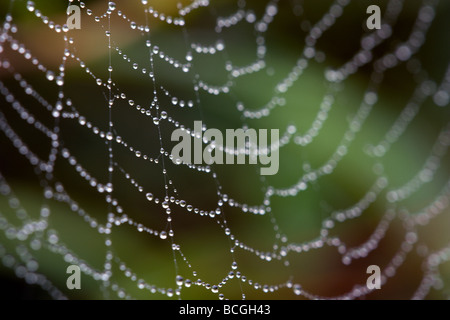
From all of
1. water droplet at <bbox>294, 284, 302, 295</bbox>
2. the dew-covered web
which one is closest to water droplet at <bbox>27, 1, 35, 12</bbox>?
the dew-covered web

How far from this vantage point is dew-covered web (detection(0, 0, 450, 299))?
140cm

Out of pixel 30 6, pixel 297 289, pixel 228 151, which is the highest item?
pixel 30 6

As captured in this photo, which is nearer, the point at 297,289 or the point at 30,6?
the point at 30,6

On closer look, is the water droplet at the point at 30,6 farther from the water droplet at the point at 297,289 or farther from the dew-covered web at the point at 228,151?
the water droplet at the point at 297,289

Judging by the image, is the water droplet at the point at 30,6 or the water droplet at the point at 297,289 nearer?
the water droplet at the point at 30,6

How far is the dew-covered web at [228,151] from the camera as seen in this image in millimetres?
1402

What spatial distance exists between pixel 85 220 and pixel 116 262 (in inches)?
5.8

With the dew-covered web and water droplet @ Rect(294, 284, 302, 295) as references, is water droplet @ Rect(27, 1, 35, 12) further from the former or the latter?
water droplet @ Rect(294, 284, 302, 295)

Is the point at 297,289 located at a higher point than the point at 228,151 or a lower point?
lower

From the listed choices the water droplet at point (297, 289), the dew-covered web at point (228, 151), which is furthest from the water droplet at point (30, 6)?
the water droplet at point (297, 289)

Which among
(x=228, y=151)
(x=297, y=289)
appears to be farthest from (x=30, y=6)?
(x=297, y=289)

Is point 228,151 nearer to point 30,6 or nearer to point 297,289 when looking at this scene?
point 297,289

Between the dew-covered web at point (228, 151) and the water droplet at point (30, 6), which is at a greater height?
the water droplet at point (30, 6)

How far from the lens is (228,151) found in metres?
1.59
